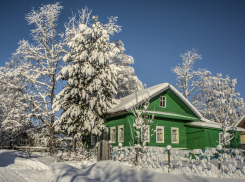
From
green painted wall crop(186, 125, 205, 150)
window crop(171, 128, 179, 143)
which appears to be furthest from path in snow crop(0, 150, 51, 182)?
green painted wall crop(186, 125, 205, 150)

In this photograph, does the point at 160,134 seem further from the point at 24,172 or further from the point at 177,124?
the point at 24,172

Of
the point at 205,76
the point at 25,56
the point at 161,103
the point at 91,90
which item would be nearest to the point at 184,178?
the point at 91,90

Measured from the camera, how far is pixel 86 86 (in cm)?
1609

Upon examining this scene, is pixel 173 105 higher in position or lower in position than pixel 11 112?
higher

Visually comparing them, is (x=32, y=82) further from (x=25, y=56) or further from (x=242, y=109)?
(x=242, y=109)

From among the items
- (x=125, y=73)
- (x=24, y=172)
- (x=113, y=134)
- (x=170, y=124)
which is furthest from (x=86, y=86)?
(x=125, y=73)

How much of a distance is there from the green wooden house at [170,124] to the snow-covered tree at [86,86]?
64.9 inches

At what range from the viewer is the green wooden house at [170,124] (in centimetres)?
1660

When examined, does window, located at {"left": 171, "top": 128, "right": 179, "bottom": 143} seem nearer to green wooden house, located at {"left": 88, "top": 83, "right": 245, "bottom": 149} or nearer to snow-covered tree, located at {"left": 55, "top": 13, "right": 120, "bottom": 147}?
green wooden house, located at {"left": 88, "top": 83, "right": 245, "bottom": 149}

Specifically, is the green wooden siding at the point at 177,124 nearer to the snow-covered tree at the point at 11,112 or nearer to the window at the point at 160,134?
the window at the point at 160,134

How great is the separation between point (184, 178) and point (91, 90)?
36.6 ft

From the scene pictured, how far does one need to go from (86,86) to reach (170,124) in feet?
24.8

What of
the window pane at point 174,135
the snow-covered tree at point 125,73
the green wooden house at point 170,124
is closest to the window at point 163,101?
the green wooden house at point 170,124

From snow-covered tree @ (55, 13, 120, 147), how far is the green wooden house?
5.41ft
